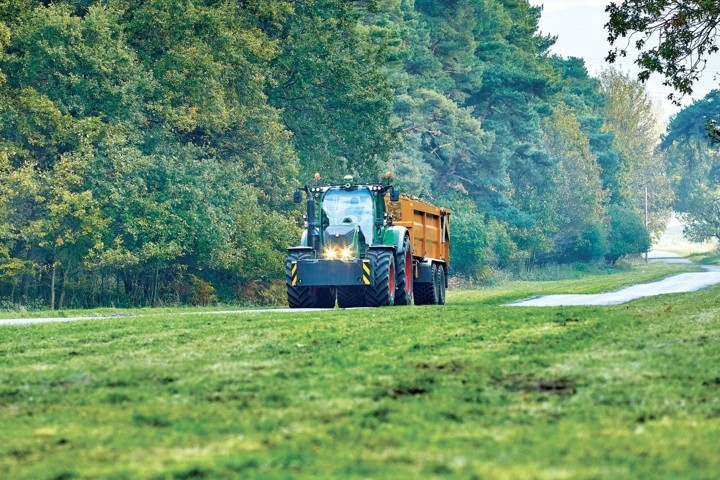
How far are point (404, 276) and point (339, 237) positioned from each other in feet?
6.72

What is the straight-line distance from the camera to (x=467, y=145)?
8012 cm

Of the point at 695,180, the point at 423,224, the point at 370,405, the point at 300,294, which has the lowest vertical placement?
the point at 370,405

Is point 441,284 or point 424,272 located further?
point 441,284

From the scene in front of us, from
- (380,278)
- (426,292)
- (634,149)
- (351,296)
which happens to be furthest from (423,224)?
(634,149)

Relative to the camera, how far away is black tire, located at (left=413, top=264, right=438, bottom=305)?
34812mm

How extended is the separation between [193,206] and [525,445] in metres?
33.3

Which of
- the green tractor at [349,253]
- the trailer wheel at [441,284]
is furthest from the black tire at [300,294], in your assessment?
the trailer wheel at [441,284]

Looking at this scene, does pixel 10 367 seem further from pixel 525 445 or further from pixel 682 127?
pixel 682 127

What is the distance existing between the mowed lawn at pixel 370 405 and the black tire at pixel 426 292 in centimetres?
1756

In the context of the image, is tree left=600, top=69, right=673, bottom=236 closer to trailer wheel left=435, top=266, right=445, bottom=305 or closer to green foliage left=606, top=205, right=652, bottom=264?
green foliage left=606, top=205, right=652, bottom=264

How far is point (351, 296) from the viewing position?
3061 cm

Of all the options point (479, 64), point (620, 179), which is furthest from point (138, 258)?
point (620, 179)

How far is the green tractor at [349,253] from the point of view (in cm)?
2948

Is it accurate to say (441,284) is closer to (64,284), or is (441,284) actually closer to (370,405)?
(64,284)
